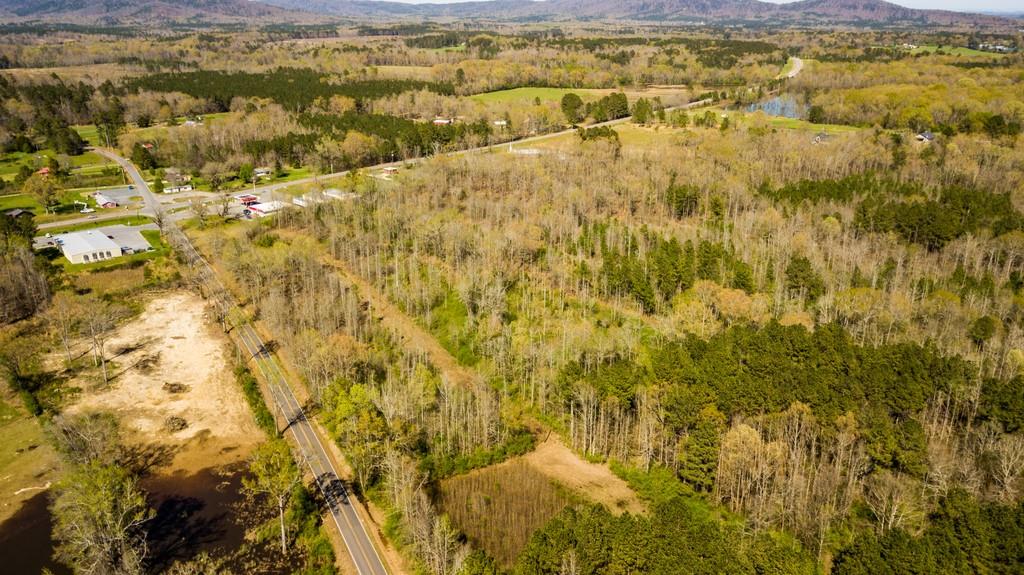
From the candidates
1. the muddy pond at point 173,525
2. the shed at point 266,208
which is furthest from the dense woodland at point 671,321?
the shed at point 266,208

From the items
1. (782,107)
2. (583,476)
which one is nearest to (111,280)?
(583,476)

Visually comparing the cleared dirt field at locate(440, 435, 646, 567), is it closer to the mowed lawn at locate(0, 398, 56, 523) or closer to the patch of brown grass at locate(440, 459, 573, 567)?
the patch of brown grass at locate(440, 459, 573, 567)

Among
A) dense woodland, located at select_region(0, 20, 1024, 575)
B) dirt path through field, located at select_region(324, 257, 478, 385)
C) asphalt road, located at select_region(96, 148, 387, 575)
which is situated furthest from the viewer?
dirt path through field, located at select_region(324, 257, 478, 385)

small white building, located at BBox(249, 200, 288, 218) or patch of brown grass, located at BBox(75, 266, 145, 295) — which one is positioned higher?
small white building, located at BBox(249, 200, 288, 218)

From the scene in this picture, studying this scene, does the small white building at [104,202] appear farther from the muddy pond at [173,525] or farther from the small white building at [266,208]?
the muddy pond at [173,525]

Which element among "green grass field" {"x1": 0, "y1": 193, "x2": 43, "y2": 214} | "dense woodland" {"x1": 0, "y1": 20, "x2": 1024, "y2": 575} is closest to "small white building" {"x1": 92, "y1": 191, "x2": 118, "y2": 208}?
"dense woodland" {"x1": 0, "y1": 20, "x2": 1024, "y2": 575}

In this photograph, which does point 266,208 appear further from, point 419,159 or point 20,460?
point 20,460
